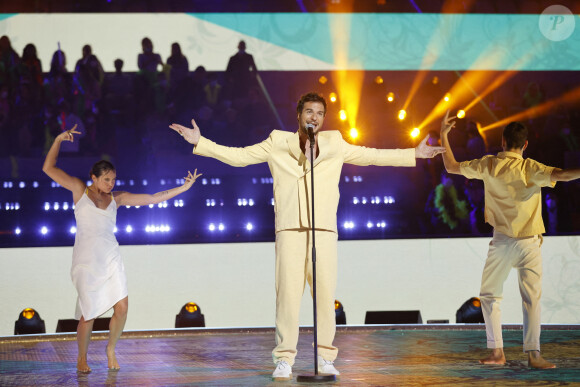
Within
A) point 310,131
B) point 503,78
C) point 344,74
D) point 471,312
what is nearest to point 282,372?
point 310,131

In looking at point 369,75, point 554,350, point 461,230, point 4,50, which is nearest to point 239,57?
point 369,75

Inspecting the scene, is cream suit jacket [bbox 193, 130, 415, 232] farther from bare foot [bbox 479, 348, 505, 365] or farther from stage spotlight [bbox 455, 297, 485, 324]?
stage spotlight [bbox 455, 297, 485, 324]

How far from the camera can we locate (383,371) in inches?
176

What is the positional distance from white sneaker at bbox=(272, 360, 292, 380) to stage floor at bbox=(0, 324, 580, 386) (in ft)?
0.17

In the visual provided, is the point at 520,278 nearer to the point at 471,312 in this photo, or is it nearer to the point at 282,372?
the point at 282,372

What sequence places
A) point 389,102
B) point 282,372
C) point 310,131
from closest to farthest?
point 310,131 < point 282,372 < point 389,102

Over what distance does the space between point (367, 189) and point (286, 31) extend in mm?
2131

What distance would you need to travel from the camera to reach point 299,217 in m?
4.22

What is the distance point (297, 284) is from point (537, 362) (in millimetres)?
1626

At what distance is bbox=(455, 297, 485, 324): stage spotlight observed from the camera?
7.69m

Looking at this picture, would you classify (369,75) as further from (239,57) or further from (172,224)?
(172,224)

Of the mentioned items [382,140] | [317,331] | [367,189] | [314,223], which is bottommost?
[317,331]

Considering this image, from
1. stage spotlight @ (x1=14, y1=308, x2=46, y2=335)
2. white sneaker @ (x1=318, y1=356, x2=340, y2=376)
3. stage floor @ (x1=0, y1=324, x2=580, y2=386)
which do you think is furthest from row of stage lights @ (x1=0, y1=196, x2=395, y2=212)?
white sneaker @ (x1=318, y1=356, x2=340, y2=376)

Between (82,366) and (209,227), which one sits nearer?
(82,366)
